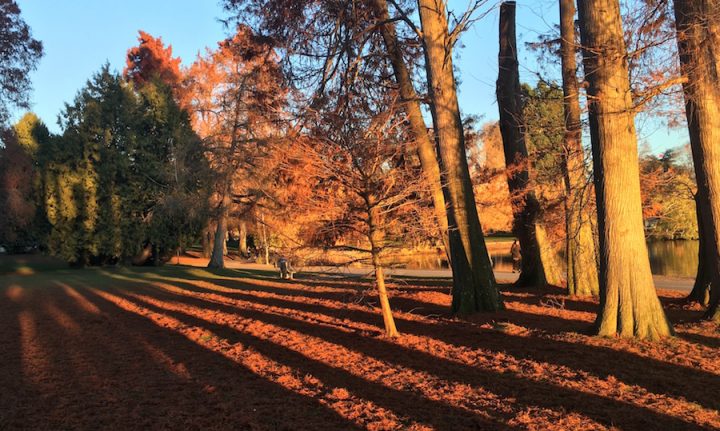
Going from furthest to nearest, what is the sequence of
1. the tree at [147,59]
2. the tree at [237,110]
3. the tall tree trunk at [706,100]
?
1. the tree at [147,59]
2. the tree at [237,110]
3. the tall tree trunk at [706,100]

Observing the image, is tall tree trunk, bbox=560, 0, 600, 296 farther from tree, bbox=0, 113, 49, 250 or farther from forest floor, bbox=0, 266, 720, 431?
tree, bbox=0, 113, 49, 250

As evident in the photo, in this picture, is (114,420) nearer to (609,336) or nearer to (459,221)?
(609,336)

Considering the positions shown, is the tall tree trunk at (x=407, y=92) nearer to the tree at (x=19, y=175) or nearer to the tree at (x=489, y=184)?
the tree at (x=489, y=184)

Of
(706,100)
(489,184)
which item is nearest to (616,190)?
(706,100)

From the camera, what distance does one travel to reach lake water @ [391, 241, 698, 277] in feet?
74.8

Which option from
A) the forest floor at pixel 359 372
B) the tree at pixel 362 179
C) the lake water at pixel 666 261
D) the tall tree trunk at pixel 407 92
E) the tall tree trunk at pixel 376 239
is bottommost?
the forest floor at pixel 359 372

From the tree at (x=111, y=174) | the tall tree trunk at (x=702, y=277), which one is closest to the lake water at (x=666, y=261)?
the tall tree trunk at (x=702, y=277)

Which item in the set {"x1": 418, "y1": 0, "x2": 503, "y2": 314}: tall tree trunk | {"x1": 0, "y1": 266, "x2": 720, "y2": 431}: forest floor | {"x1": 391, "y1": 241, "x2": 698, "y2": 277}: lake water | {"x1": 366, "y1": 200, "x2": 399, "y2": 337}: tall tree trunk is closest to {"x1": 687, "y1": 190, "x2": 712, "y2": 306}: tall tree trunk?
{"x1": 0, "y1": 266, "x2": 720, "y2": 431}: forest floor

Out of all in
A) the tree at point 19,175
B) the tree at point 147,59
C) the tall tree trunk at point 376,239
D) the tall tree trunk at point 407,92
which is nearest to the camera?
the tall tree trunk at point 376,239

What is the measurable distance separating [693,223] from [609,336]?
3190 cm

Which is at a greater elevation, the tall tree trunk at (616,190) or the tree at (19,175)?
the tree at (19,175)

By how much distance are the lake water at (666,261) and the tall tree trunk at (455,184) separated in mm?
8413

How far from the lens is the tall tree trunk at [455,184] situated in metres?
9.72

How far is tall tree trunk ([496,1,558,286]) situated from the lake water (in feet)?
17.1
